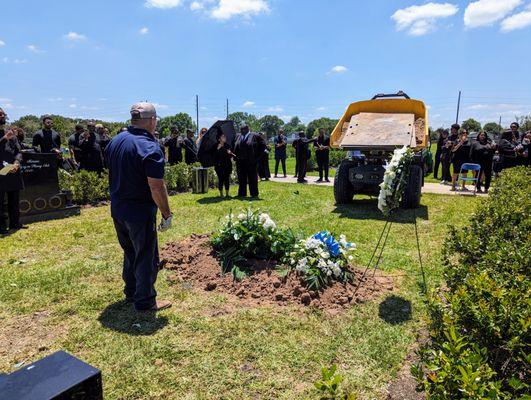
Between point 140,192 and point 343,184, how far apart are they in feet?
22.1

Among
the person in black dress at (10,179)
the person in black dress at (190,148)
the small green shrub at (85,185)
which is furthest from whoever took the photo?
the person in black dress at (190,148)

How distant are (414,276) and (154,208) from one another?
347 centimetres

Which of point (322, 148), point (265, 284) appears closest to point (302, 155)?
point (322, 148)

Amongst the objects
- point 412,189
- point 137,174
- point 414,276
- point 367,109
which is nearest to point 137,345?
point 137,174

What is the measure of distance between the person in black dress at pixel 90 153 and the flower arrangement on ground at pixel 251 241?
7.26 meters

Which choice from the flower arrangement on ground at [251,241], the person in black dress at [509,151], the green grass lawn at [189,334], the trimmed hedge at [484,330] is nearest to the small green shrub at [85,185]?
the green grass lawn at [189,334]

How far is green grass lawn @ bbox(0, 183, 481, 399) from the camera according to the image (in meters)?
3.06

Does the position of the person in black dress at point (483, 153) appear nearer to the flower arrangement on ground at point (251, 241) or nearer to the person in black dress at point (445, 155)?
the person in black dress at point (445, 155)

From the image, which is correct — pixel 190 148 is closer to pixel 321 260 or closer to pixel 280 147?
pixel 280 147

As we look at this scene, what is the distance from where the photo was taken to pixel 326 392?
2877mm

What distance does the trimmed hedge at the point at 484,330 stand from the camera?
1.71 metres

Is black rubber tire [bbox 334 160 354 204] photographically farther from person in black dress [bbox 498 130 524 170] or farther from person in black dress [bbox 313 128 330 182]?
person in black dress [bbox 498 130 524 170]

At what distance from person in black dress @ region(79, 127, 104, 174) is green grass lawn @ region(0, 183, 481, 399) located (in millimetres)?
5242

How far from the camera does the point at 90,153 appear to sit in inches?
438
